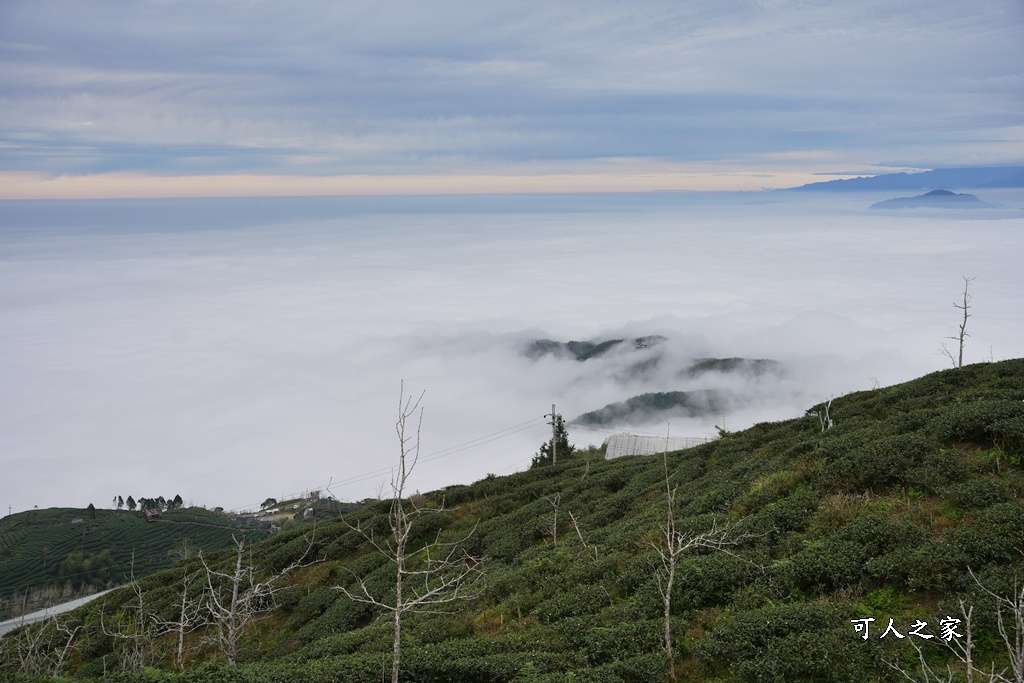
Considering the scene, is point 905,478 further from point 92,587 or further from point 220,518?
point 220,518

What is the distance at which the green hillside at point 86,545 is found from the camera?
69438 mm

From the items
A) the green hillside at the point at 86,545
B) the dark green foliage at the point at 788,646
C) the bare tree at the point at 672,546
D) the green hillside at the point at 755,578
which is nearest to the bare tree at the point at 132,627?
the green hillside at the point at 755,578

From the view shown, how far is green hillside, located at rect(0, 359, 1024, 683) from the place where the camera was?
1042 centimetres

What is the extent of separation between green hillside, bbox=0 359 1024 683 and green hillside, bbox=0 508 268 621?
55274 millimetres

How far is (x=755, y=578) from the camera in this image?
510 inches

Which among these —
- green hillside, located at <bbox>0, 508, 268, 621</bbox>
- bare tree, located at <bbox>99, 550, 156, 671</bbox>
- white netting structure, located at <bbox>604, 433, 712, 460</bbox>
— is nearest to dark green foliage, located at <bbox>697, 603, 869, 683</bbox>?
bare tree, located at <bbox>99, 550, 156, 671</bbox>

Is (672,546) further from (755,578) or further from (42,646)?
(42,646)

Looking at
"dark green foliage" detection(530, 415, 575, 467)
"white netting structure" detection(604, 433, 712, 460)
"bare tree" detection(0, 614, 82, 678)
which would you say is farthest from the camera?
"white netting structure" detection(604, 433, 712, 460)

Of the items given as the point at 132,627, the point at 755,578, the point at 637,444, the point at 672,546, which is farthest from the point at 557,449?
the point at 755,578

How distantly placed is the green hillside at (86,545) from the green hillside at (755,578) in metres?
55.3

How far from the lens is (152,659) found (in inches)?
813

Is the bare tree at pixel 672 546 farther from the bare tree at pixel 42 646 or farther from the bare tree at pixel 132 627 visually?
the bare tree at pixel 132 627

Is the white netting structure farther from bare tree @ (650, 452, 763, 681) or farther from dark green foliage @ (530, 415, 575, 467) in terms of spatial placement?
bare tree @ (650, 452, 763, 681)

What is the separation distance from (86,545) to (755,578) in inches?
3684
